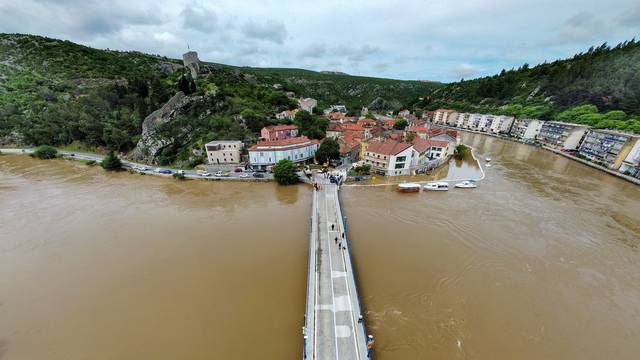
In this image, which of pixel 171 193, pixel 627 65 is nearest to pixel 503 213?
pixel 171 193

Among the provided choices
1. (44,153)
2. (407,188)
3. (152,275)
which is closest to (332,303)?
(152,275)

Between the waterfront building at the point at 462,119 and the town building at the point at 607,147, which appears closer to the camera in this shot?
the town building at the point at 607,147

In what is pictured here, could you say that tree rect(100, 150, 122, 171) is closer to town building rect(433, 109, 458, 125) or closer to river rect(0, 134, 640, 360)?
river rect(0, 134, 640, 360)

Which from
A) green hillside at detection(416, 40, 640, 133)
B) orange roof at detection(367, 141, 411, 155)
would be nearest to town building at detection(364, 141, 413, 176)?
A: orange roof at detection(367, 141, 411, 155)

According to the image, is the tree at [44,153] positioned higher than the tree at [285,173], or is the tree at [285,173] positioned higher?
the tree at [44,153]

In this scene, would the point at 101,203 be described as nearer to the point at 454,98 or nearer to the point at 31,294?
the point at 31,294

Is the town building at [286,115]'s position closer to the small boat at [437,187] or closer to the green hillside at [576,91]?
the small boat at [437,187]

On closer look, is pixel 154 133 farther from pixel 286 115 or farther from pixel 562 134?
pixel 562 134

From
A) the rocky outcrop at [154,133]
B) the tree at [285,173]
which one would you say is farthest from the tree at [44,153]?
the tree at [285,173]
